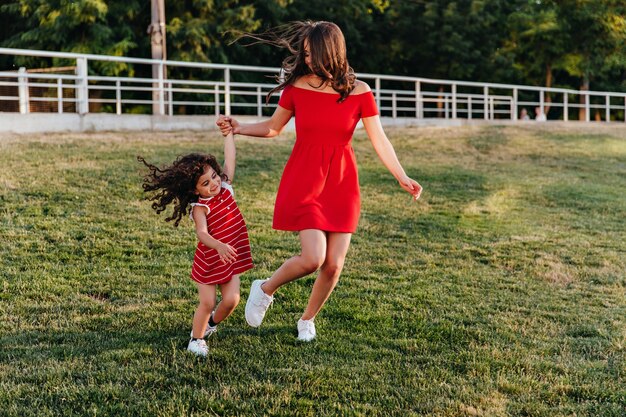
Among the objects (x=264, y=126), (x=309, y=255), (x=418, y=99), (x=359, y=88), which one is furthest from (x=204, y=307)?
(x=418, y=99)

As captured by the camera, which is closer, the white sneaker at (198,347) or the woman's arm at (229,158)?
the white sneaker at (198,347)

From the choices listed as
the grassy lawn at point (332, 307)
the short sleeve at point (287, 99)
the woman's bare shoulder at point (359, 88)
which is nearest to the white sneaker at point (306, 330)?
the grassy lawn at point (332, 307)

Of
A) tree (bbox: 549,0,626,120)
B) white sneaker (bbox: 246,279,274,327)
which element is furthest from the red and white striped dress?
tree (bbox: 549,0,626,120)

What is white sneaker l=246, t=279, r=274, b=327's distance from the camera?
16.1ft

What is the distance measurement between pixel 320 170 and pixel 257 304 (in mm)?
899

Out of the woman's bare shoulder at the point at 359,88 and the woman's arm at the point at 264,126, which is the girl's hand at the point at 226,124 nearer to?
the woman's arm at the point at 264,126

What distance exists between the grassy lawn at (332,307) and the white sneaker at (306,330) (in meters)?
0.07

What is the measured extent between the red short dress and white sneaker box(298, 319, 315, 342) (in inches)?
27.5

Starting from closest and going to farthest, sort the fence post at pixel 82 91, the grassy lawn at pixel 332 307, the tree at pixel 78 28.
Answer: the grassy lawn at pixel 332 307 < the fence post at pixel 82 91 < the tree at pixel 78 28

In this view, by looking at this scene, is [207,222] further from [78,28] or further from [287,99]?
[78,28]

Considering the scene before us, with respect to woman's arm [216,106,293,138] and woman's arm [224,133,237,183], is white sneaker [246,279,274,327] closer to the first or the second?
woman's arm [224,133,237,183]

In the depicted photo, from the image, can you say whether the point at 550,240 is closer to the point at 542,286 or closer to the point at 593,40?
the point at 542,286

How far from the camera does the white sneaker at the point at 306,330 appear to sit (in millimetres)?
5047

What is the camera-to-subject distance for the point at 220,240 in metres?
4.68
